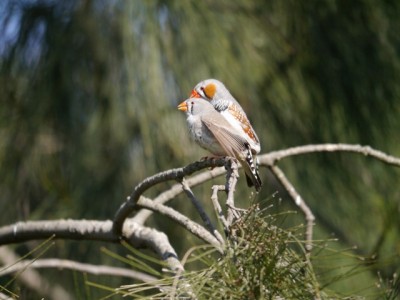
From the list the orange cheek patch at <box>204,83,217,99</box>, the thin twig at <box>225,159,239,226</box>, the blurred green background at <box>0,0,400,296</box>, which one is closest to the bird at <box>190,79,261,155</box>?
the orange cheek patch at <box>204,83,217,99</box>

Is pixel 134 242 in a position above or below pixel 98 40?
below

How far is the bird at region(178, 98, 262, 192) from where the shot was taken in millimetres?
1444

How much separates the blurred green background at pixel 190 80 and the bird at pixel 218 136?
33 cm

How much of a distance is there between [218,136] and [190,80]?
46cm

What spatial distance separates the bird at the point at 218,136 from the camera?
1.44 m

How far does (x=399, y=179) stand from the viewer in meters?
2.20

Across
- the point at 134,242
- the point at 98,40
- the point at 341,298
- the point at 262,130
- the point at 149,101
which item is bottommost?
the point at 341,298

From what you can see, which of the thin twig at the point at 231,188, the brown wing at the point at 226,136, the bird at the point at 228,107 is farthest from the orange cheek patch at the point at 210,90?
the thin twig at the point at 231,188

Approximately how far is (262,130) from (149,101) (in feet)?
1.10

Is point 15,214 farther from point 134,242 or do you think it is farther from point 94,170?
point 134,242

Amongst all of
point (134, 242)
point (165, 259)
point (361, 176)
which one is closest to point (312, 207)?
point (361, 176)

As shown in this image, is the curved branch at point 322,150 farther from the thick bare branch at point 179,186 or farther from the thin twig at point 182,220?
the thin twig at point 182,220

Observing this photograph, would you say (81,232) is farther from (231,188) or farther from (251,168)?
(231,188)

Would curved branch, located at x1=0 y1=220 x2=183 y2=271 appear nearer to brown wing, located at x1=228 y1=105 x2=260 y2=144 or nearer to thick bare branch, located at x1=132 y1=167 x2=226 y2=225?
thick bare branch, located at x1=132 y1=167 x2=226 y2=225
